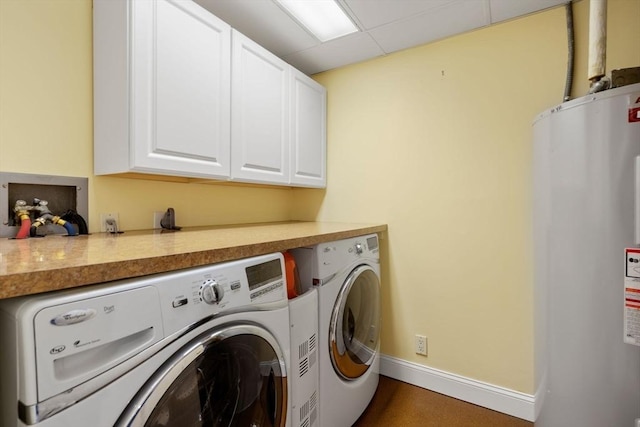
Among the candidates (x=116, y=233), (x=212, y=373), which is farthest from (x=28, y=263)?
(x=116, y=233)

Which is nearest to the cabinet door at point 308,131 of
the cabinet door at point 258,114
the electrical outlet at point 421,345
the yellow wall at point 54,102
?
the cabinet door at point 258,114

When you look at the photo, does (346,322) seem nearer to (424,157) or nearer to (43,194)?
(424,157)

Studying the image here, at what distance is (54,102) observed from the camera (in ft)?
4.25

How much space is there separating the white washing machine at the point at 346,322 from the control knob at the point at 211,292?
0.57 meters

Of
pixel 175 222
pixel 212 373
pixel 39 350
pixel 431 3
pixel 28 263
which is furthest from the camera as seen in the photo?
pixel 175 222

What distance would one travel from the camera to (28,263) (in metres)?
0.65

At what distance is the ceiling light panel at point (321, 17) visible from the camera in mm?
1618

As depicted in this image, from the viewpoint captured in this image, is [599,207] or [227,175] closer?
[599,207]

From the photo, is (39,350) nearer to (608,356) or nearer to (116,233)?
(116,233)

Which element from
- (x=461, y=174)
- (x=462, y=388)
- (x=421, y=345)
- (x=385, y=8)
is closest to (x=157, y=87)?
(x=385, y=8)

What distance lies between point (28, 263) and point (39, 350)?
0.73 feet

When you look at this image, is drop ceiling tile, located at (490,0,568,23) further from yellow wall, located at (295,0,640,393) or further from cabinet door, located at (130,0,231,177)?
cabinet door, located at (130,0,231,177)

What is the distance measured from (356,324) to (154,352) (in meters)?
1.20

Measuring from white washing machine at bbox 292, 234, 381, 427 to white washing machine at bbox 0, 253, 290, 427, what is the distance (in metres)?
0.32
